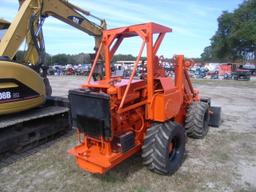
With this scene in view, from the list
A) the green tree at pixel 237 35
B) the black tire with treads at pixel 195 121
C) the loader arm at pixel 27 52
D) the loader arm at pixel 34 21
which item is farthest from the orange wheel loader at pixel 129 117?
the green tree at pixel 237 35

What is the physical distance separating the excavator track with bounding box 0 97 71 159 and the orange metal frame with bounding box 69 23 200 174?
5.65 feet

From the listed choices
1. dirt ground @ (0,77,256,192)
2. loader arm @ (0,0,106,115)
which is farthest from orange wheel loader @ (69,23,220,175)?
loader arm @ (0,0,106,115)

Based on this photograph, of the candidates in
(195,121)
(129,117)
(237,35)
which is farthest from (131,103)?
(237,35)

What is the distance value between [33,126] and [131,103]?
108 inches

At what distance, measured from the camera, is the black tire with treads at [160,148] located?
15.3 ft

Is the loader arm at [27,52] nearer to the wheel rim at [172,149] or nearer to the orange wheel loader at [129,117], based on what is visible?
the orange wheel loader at [129,117]

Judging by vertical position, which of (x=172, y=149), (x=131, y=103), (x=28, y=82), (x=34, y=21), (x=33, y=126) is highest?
(x=34, y=21)

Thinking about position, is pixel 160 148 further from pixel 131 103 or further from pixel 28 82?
pixel 28 82

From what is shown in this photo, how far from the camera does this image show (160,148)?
4652 millimetres

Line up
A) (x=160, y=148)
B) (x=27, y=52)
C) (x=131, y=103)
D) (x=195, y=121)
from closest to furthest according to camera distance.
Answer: (x=160, y=148) → (x=131, y=103) → (x=195, y=121) → (x=27, y=52)

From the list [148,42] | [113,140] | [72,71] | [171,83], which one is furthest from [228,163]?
[72,71]

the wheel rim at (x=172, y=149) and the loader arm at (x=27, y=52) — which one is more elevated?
the loader arm at (x=27, y=52)

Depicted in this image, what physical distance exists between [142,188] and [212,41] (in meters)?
58.5

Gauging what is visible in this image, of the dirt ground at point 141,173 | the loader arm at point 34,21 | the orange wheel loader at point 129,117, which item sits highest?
the loader arm at point 34,21
